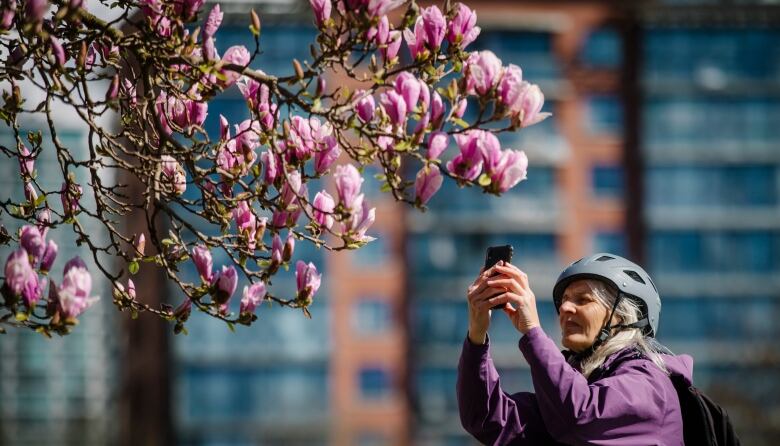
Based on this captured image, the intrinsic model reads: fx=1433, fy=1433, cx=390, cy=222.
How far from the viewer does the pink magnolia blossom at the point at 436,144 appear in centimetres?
564

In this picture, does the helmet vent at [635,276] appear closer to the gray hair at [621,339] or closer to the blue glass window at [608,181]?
the gray hair at [621,339]

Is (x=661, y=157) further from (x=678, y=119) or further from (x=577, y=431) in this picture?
(x=577, y=431)

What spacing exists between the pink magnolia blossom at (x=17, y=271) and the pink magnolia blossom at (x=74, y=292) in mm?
150

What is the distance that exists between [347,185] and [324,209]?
0.35 metres

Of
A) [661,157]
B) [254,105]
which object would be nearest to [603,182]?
[661,157]

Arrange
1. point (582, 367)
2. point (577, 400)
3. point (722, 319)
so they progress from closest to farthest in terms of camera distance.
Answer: point (577, 400)
point (582, 367)
point (722, 319)

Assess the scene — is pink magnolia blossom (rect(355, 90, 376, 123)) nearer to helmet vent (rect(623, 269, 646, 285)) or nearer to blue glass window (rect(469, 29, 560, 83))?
helmet vent (rect(623, 269, 646, 285))

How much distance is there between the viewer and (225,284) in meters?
6.14

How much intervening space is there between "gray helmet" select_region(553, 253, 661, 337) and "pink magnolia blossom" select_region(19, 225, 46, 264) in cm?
216

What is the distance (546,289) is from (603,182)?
4.89 meters

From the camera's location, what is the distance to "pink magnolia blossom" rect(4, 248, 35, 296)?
219 inches

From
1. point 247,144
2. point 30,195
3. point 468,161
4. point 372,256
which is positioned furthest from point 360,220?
point 372,256

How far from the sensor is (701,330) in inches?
2185

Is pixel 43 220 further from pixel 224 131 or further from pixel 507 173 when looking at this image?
pixel 507 173
